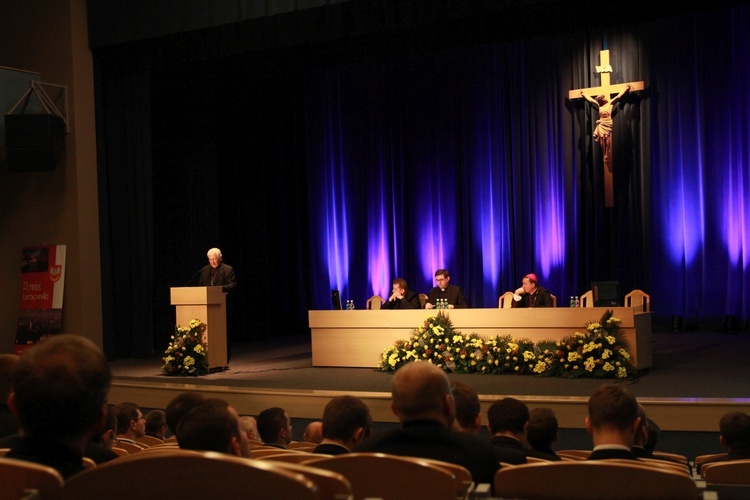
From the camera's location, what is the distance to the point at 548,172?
12.6m

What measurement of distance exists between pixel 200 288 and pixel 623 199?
20.8 feet

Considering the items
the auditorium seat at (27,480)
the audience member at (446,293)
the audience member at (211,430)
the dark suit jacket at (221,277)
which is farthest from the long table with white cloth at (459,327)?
the auditorium seat at (27,480)

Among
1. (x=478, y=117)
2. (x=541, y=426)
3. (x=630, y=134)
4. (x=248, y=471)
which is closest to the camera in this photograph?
(x=248, y=471)

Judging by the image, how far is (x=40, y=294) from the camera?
10.6 meters

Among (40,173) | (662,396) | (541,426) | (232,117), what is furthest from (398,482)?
(232,117)

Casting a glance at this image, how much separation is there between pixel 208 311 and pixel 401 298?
214cm

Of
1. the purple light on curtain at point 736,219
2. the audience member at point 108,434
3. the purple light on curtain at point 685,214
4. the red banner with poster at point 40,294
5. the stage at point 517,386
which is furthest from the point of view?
the purple light on curtain at point 685,214

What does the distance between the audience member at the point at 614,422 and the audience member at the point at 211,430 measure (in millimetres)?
1244

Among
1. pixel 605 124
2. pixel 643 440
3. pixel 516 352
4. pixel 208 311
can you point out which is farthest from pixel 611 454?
pixel 605 124

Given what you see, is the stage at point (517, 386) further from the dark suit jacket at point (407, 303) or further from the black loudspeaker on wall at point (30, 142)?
the black loudspeaker on wall at point (30, 142)

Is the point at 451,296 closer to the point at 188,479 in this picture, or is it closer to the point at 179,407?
the point at 179,407

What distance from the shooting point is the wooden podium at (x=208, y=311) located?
9031 mm

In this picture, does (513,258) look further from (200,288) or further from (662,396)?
(662,396)

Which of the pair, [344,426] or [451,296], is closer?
[344,426]
